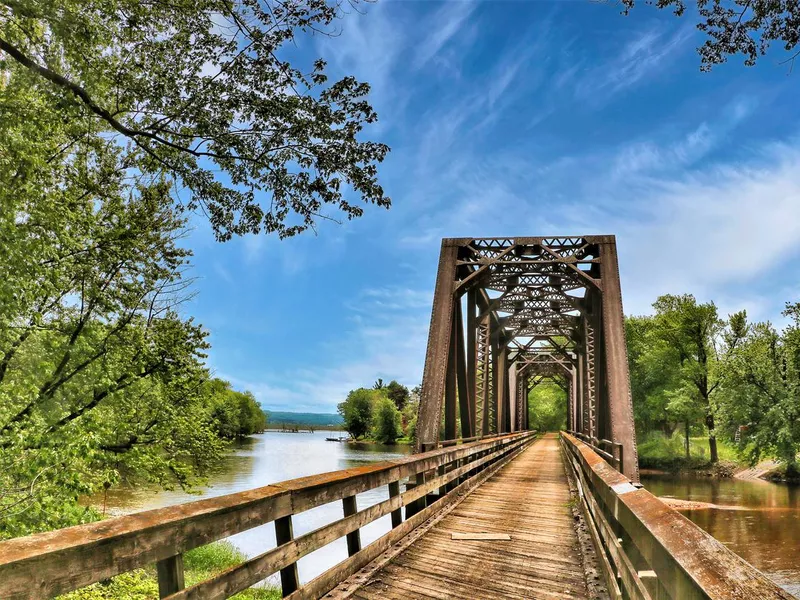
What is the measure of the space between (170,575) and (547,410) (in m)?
71.1

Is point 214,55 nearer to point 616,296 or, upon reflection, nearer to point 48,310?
point 48,310

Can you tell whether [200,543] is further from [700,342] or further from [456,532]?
[700,342]

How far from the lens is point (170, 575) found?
2.42 meters

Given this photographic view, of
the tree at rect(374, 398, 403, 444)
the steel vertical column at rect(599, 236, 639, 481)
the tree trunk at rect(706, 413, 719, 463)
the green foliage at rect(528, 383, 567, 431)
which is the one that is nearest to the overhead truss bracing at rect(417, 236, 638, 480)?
the steel vertical column at rect(599, 236, 639, 481)

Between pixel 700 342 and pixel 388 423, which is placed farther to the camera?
pixel 388 423

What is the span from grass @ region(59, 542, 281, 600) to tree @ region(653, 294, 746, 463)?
32275 mm

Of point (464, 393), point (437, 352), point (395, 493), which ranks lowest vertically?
point (395, 493)

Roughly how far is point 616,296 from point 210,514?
409 inches

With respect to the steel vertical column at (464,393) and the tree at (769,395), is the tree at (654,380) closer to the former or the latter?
the tree at (769,395)

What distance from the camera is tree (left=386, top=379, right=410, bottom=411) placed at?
12550 centimetres

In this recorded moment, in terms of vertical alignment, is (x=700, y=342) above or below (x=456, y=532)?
→ above

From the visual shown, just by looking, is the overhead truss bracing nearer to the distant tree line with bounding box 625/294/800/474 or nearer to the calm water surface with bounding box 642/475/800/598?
the calm water surface with bounding box 642/475/800/598

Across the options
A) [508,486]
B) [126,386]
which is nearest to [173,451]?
[126,386]

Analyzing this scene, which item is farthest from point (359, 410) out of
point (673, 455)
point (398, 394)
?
point (673, 455)
